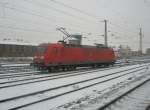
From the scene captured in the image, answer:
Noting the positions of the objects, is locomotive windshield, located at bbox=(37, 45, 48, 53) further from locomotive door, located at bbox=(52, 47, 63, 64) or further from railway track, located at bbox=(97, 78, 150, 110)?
railway track, located at bbox=(97, 78, 150, 110)

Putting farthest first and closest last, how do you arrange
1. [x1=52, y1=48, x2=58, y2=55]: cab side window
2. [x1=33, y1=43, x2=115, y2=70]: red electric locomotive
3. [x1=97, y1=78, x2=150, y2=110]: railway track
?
1. [x1=52, y1=48, x2=58, y2=55]: cab side window
2. [x1=33, y1=43, x2=115, y2=70]: red electric locomotive
3. [x1=97, y1=78, x2=150, y2=110]: railway track

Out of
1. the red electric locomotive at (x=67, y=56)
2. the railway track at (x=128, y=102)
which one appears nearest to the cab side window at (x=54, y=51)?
the red electric locomotive at (x=67, y=56)

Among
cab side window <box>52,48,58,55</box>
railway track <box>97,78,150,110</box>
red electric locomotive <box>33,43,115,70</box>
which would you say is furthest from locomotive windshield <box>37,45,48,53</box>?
railway track <box>97,78,150,110</box>

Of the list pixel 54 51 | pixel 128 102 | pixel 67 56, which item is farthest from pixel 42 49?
pixel 128 102

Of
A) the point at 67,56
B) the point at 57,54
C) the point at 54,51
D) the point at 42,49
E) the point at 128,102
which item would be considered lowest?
the point at 128,102

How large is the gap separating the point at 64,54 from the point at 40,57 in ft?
8.33

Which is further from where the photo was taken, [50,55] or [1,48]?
[1,48]

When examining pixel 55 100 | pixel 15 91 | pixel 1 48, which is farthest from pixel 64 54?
pixel 1 48

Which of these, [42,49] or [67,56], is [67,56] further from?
[42,49]

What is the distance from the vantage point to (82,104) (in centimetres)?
957

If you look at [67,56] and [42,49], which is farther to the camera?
[67,56]

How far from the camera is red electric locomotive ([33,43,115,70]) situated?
23.1 metres

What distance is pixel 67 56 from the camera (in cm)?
2505

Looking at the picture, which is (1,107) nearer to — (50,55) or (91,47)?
(50,55)
